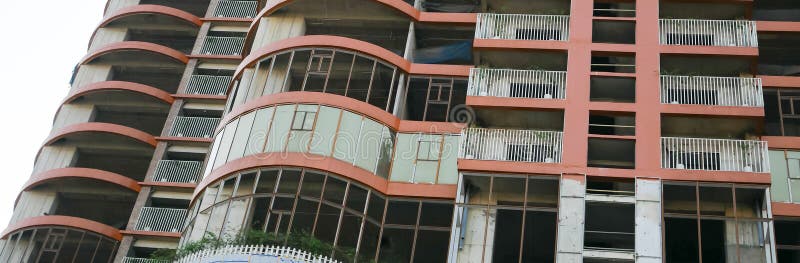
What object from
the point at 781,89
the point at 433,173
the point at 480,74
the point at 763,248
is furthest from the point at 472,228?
the point at 781,89

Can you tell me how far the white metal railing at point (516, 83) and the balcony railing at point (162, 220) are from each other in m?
14.2

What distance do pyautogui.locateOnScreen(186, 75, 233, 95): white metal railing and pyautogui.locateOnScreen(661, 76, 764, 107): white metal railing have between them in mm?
20845

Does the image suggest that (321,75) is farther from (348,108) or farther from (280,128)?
(280,128)

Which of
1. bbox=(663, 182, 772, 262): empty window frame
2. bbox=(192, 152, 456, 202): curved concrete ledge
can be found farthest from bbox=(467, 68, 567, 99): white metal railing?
bbox=(663, 182, 772, 262): empty window frame

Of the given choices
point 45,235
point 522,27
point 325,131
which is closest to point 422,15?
point 522,27

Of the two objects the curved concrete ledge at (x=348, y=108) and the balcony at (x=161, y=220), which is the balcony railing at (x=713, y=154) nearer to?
the curved concrete ledge at (x=348, y=108)

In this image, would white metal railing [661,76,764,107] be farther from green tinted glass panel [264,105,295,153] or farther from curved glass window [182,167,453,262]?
green tinted glass panel [264,105,295,153]

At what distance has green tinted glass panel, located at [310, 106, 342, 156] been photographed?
33.7 meters

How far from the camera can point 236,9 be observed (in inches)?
1969

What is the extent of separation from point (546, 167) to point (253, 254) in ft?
33.6

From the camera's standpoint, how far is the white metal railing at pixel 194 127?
4525cm

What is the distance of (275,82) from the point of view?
37.5 metres

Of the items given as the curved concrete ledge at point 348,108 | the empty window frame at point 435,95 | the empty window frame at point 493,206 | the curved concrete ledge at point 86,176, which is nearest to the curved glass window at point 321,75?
the curved concrete ledge at point 348,108

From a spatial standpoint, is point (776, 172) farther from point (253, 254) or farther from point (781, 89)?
point (253, 254)
